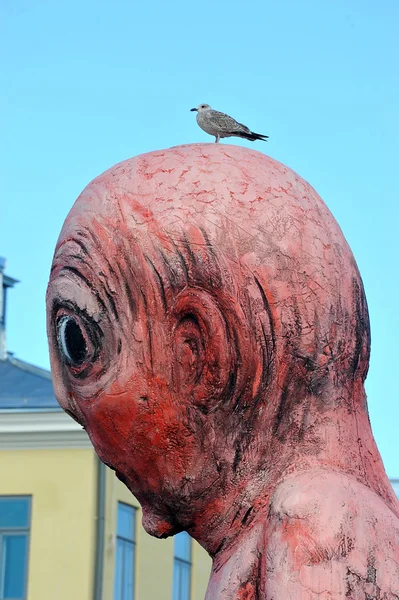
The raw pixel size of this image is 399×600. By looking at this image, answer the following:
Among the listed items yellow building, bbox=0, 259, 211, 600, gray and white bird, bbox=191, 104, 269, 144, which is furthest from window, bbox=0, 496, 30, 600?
gray and white bird, bbox=191, 104, 269, 144

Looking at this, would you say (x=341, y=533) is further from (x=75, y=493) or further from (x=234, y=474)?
(x=75, y=493)

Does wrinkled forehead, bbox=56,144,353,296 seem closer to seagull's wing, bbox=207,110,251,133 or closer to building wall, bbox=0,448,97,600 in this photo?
seagull's wing, bbox=207,110,251,133

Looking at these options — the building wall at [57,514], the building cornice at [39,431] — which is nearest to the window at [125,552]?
the building wall at [57,514]

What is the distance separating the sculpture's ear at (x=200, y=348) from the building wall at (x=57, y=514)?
19.0m

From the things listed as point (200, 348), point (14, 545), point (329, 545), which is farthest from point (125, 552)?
point (329, 545)

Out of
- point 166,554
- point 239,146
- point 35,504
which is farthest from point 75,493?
point 239,146

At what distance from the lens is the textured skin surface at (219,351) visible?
368cm

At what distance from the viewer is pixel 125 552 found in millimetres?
23391

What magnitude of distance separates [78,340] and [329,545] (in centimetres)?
91

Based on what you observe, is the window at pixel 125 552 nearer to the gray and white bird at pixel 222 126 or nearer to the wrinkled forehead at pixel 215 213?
the gray and white bird at pixel 222 126

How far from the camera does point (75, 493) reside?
23.0m

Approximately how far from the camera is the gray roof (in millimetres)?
22047

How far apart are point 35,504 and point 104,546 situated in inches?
53.1

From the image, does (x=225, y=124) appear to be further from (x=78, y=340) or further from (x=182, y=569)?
(x=182, y=569)
